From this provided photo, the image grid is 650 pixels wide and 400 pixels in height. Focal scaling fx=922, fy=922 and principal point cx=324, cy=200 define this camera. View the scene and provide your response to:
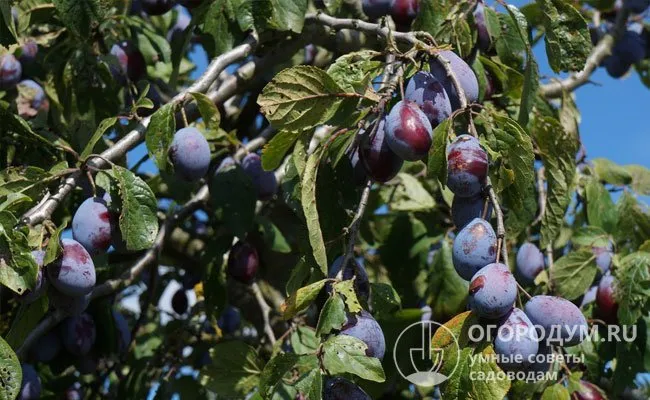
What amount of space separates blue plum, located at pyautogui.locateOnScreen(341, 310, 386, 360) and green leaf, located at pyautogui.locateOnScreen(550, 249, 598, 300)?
2.34 feet

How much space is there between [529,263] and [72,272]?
1.03 metres

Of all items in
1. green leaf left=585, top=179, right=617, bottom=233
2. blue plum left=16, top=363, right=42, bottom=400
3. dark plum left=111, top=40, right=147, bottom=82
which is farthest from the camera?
dark plum left=111, top=40, right=147, bottom=82

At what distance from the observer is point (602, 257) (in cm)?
197

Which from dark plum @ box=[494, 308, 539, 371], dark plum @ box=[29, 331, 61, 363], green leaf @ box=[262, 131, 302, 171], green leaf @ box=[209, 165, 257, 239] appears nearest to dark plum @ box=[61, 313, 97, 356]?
dark plum @ box=[29, 331, 61, 363]

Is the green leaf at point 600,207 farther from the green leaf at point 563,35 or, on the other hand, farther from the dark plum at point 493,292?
the dark plum at point 493,292

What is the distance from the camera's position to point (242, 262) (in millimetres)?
2082

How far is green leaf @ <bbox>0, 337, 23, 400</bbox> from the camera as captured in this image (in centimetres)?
131

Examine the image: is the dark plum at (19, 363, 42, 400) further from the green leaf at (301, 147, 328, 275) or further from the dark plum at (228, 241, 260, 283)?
the green leaf at (301, 147, 328, 275)

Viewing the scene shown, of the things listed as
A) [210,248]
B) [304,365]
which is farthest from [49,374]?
[304,365]

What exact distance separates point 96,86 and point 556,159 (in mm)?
1038

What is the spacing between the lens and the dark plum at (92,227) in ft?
4.78

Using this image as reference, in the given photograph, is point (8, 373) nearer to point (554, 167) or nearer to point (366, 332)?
point (366, 332)

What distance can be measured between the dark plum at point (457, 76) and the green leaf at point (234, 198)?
1.98ft

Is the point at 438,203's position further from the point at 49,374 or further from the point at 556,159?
the point at 49,374
